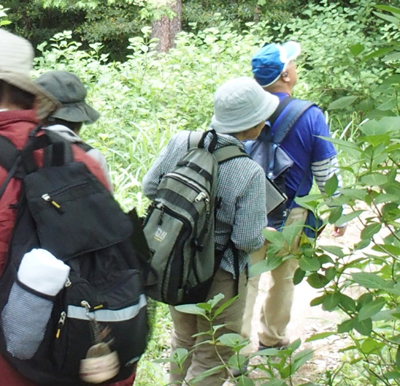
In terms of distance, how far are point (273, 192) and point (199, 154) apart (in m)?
0.56

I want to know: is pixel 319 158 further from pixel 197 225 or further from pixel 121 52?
pixel 121 52

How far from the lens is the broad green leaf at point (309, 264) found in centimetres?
202

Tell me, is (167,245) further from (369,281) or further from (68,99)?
(369,281)

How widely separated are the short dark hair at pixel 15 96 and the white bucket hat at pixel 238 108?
1.44 meters

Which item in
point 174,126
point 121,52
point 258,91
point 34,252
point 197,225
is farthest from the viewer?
point 121,52

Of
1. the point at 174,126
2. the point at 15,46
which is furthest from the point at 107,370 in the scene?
the point at 174,126

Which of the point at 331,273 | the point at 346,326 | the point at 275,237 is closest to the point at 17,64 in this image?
the point at 275,237

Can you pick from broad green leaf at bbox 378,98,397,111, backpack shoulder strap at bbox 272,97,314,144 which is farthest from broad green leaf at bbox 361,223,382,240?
backpack shoulder strap at bbox 272,97,314,144

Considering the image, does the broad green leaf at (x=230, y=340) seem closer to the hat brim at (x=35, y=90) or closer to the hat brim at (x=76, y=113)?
the hat brim at (x=35, y=90)

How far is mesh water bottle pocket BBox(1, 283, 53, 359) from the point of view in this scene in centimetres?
172

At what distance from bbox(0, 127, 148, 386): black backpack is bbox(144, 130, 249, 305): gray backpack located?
1.02 m

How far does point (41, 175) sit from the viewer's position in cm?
181

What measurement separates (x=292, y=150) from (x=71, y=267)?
2.28m

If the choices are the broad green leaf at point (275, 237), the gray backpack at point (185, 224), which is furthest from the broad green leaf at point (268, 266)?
the gray backpack at point (185, 224)
